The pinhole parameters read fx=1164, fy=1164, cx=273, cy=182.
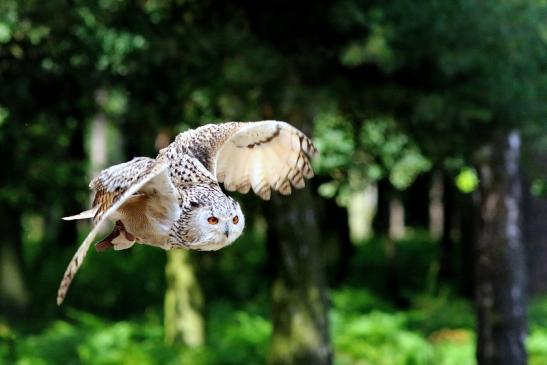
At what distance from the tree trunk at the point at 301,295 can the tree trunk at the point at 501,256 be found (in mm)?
1463

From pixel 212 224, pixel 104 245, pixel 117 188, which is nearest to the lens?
pixel 212 224

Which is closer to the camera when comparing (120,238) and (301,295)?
(120,238)

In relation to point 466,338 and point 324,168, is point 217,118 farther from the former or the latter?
point 466,338

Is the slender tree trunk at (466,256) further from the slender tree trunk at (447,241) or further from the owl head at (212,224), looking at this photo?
the owl head at (212,224)

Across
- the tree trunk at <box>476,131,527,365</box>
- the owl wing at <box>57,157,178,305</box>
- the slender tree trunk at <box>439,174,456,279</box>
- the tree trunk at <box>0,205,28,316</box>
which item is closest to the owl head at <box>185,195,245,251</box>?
the owl wing at <box>57,157,178,305</box>

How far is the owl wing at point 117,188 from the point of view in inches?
148

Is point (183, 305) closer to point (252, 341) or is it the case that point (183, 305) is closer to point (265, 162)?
point (252, 341)

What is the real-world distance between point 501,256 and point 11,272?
713cm

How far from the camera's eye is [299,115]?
9.41 metres

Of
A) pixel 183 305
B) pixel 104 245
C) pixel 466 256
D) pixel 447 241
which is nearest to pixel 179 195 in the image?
pixel 104 245

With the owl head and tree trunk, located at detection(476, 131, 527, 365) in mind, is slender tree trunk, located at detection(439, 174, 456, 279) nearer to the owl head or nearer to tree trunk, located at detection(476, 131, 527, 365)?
tree trunk, located at detection(476, 131, 527, 365)

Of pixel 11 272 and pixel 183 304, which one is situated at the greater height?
pixel 11 272

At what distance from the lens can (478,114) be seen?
957 cm

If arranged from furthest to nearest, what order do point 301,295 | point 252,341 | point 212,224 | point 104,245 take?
point 252,341
point 301,295
point 104,245
point 212,224
